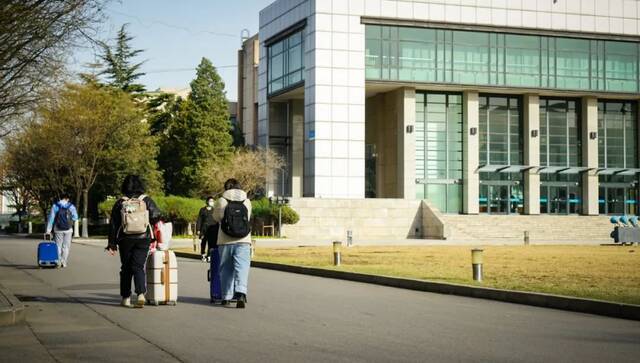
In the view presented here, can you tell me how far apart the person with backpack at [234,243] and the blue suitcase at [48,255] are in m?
11.3

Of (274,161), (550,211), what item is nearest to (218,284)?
(274,161)

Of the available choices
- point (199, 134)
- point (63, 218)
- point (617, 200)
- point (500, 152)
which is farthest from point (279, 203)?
point (63, 218)

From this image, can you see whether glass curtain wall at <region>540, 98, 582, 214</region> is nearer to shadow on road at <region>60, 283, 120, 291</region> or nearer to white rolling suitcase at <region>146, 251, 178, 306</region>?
shadow on road at <region>60, 283, 120, 291</region>

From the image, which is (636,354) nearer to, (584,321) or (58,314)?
(584,321)

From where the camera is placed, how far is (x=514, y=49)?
2586 inches

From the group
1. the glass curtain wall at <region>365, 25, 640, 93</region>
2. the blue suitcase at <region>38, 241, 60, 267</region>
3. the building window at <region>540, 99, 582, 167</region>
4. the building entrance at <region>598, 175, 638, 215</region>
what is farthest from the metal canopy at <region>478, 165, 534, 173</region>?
the blue suitcase at <region>38, 241, 60, 267</region>

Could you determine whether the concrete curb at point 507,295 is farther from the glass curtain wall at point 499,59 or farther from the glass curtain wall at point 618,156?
the glass curtain wall at point 618,156

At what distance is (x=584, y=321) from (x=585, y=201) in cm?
5972

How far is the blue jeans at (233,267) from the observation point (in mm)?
12844

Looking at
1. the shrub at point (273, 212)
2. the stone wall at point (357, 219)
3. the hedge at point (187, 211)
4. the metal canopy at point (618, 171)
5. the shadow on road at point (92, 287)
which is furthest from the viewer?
the metal canopy at point (618, 171)

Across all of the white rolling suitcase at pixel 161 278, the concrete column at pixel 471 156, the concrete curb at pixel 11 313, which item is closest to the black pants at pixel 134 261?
the white rolling suitcase at pixel 161 278

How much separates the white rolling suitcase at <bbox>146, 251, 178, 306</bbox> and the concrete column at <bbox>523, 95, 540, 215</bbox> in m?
56.8

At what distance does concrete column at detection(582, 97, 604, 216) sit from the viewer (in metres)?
68.6

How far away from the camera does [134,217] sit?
1269 centimetres
